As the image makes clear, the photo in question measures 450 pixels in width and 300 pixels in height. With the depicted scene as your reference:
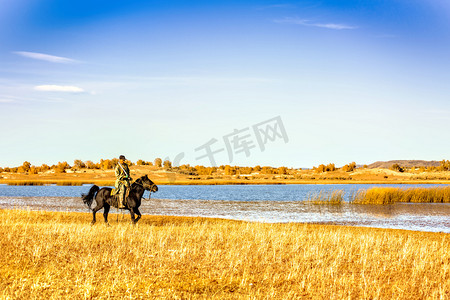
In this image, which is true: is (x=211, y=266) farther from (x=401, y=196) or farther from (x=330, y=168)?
(x=330, y=168)

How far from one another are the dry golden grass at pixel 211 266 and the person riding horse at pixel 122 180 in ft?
9.95

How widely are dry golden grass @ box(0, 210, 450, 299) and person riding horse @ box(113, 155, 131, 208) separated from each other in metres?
3.03

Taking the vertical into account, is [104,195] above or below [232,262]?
above

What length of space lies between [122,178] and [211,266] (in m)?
8.18

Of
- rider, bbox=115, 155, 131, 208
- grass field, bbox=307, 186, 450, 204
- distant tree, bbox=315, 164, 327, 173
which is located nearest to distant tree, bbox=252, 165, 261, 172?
distant tree, bbox=315, 164, 327, 173

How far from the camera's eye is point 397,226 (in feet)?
77.6

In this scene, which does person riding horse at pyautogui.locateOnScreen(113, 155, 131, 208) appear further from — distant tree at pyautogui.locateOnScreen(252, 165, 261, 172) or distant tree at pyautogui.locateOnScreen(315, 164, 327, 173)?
distant tree at pyautogui.locateOnScreen(252, 165, 261, 172)

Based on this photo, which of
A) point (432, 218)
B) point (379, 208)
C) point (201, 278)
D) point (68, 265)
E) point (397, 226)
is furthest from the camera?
point (379, 208)

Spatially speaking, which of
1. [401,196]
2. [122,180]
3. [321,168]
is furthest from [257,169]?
[122,180]

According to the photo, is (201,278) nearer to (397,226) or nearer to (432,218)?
(397,226)

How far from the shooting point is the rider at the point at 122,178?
17828mm

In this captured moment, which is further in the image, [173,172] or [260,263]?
[173,172]

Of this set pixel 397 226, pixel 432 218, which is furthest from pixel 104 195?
pixel 432 218

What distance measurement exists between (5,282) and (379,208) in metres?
30.3
